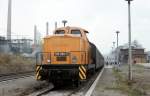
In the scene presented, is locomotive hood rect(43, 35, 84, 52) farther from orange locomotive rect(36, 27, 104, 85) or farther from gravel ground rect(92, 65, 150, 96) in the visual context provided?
gravel ground rect(92, 65, 150, 96)

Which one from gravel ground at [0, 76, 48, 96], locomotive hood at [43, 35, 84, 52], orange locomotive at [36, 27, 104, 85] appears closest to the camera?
gravel ground at [0, 76, 48, 96]

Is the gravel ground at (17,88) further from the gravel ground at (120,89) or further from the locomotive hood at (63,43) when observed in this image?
the gravel ground at (120,89)

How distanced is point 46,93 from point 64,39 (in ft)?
12.9

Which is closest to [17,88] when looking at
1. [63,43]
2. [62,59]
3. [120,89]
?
[62,59]

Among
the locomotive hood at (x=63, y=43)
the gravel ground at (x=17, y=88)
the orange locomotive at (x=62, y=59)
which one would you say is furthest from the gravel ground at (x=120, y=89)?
the gravel ground at (x=17, y=88)

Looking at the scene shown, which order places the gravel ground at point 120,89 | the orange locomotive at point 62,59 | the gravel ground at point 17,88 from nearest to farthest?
the gravel ground at point 17,88
the gravel ground at point 120,89
the orange locomotive at point 62,59

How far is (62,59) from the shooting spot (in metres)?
19.8

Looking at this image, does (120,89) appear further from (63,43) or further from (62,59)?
(63,43)

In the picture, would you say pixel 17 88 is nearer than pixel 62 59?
Yes

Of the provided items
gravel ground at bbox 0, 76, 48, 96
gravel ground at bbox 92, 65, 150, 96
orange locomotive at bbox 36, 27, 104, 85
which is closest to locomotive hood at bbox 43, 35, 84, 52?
orange locomotive at bbox 36, 27, 104, 85

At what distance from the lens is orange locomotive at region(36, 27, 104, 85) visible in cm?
1897

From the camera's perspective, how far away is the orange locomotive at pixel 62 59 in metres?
19.0

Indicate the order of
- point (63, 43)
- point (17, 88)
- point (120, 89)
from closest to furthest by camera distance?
point (17, 88) → point (120, 89) → point (63, 43)

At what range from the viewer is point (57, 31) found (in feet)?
73.1
